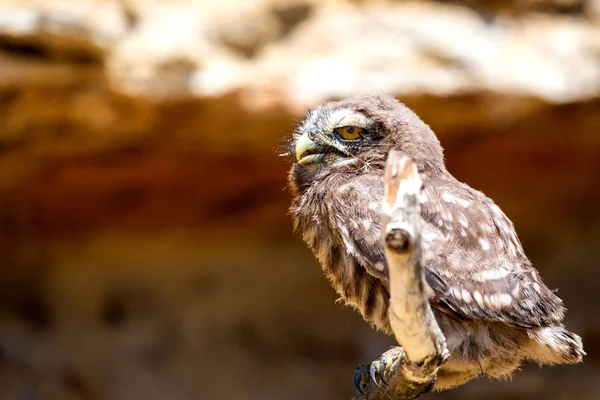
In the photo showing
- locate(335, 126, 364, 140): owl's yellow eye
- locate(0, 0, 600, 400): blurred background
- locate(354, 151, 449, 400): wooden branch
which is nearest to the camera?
locate(354, 151, 449, 400): wooden branch

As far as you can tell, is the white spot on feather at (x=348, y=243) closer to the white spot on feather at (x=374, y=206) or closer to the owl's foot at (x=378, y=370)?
the white spot on feather at (x=374, y=206)

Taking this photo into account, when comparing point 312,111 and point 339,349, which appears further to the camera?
point 339,349

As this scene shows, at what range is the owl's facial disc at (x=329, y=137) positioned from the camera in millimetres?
2605

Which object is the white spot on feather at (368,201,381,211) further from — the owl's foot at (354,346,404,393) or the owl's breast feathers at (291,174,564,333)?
the owl's foot at (354,346,404,393)

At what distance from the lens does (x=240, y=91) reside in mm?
4992

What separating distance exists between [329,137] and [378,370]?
2.63 feet

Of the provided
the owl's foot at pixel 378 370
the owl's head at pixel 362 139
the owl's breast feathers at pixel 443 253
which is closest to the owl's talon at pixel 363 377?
the owl's foot at pixel 378 370

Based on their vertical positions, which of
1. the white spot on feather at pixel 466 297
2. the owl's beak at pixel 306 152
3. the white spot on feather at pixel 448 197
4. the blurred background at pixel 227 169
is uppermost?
the owl's beak at pixel 306 152

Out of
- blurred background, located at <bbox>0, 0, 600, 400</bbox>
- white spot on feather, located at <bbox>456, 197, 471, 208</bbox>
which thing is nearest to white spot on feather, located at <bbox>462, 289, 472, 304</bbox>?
white spot on feather, located at <bbox>456, 197, 471, 208</bbox>

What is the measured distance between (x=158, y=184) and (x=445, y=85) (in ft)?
7.75

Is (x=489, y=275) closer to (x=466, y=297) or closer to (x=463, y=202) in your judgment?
(x=466, y=297)

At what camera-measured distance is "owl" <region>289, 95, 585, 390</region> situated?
230cm

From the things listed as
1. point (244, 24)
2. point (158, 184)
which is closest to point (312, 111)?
point (244, 24)

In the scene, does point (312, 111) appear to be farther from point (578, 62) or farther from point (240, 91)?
point (578, 62)
